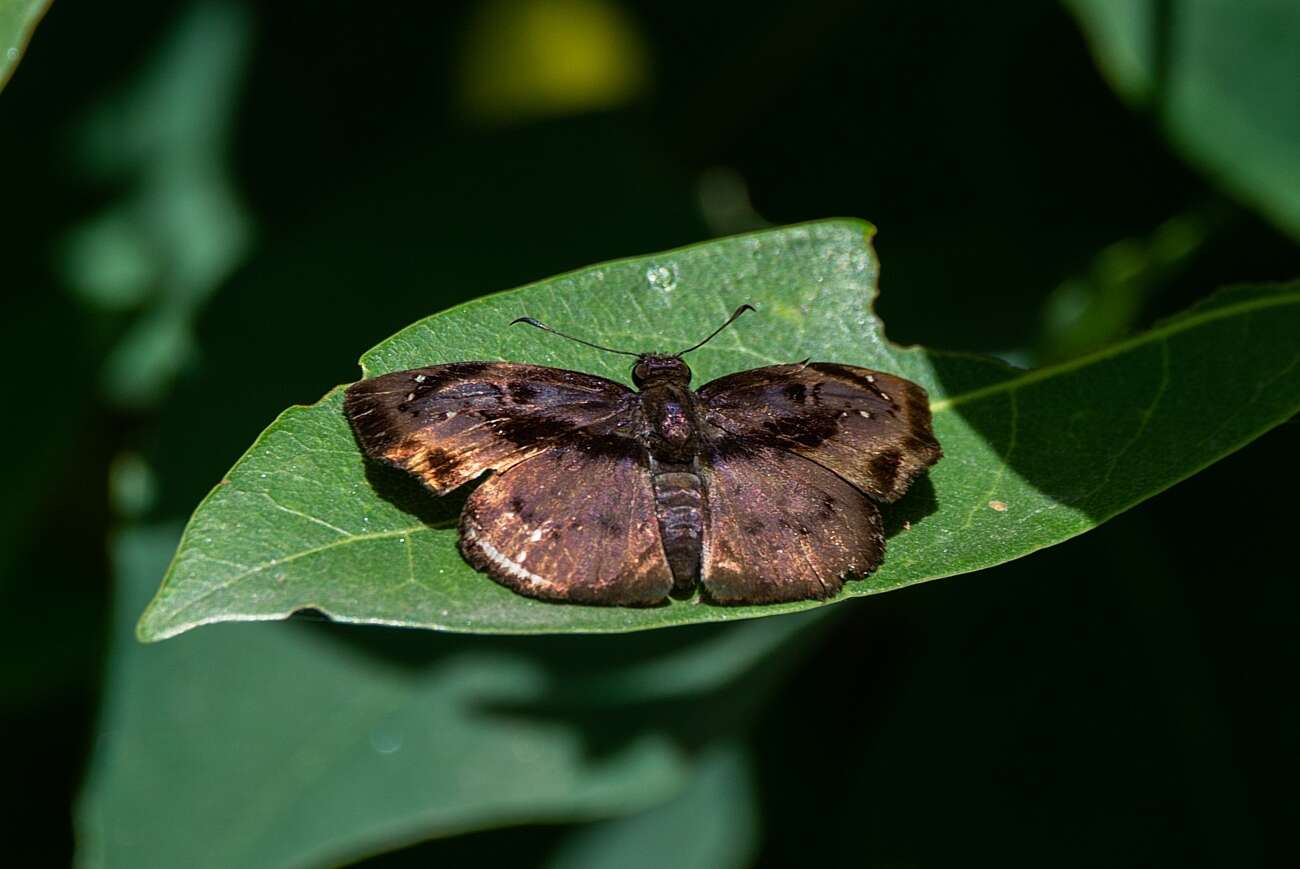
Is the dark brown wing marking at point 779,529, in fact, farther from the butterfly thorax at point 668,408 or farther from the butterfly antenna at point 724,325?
the butterfly antenna at point 724,325

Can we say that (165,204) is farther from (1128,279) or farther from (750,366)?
(1128,279)

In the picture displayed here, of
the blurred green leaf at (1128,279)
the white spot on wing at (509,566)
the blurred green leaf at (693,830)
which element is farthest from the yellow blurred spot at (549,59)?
the white spot on wing at (509,566)

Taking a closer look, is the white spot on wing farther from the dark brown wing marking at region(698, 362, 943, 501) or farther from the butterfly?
the dark brown wing marking at region(698, 362, 943, 501)

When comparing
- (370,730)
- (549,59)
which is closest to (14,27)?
(370,730)

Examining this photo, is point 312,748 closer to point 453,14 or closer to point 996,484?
point 996,484

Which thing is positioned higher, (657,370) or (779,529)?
(657,370)
